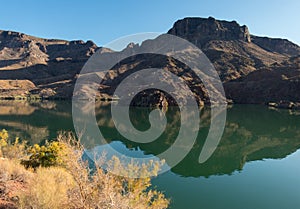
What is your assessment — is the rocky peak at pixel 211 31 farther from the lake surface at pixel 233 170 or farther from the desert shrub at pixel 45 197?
the desert shrub at pixel 45 197

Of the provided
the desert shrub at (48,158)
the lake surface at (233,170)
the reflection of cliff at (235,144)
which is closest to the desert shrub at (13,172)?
the desert shrub at (48,158)

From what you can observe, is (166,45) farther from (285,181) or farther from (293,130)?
(285,181)

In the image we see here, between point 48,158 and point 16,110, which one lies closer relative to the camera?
point 48,158

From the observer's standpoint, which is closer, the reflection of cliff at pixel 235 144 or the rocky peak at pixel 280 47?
the reflection of cliff at pixel 235 144

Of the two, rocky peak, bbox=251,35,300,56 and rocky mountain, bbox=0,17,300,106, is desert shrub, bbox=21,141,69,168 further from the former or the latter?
rocky peak, bbox=251,35,300,56

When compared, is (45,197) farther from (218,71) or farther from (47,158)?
(218,71)

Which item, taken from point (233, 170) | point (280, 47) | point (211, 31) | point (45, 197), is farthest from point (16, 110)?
point (280, 47)

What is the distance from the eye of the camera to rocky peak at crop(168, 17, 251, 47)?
181 metres

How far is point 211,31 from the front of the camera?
186750mm

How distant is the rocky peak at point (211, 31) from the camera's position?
181m

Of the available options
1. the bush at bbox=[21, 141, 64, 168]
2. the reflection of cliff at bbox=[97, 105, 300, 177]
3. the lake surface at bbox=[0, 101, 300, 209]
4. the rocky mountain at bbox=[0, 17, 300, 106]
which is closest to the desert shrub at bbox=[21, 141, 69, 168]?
the bush at bbox=[21, 141, 64, 168]

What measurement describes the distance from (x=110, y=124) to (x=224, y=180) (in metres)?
33.4

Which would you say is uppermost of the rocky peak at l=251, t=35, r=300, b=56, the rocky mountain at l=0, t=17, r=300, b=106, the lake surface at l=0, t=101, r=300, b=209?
the rocky peak at l=251, t=35, r=300, b=56

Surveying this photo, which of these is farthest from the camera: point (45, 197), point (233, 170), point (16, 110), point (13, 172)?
point (16, 110)
